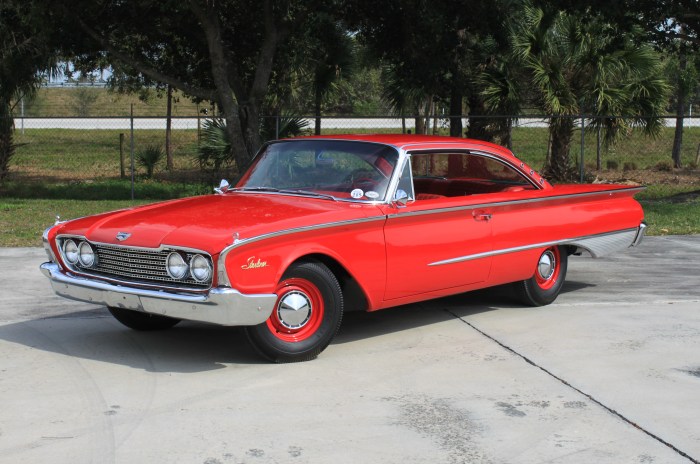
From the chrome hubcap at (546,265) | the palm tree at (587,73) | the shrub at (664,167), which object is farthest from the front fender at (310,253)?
the shrub at (664,167)

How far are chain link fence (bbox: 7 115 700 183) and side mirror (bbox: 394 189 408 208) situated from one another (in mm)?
13054

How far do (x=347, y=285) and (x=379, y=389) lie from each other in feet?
3.54

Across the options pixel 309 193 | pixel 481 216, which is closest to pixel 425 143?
pixel 481 216

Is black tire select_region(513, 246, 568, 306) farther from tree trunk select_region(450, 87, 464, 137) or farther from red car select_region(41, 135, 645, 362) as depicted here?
tree trunk select_region(450, 87, 464, 137)

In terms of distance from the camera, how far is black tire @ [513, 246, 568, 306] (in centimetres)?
828

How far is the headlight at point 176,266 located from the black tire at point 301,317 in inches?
21.9

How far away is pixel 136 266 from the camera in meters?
6.47

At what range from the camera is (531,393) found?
5.91 m

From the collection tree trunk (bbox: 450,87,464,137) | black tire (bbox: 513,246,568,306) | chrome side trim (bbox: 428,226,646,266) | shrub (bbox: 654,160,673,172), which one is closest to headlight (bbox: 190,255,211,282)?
chrome side trim (bbox: 428,226,646,266)

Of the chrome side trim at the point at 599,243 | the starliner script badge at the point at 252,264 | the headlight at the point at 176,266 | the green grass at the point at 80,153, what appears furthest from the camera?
the green grass at the point at 80,153

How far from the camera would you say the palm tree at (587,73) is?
20.1 metres

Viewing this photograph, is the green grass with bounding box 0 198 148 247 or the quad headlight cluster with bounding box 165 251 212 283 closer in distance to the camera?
the quad headlight cluster with bounding box 165 251 212 283

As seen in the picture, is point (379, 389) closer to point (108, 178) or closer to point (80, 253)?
point (80, 253)

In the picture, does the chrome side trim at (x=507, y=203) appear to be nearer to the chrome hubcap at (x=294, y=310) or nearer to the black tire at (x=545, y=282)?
the black tire at (x=545, y=282)
